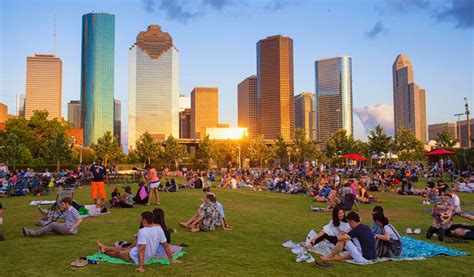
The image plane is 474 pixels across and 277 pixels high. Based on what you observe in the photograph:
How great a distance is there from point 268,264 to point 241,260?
539mm

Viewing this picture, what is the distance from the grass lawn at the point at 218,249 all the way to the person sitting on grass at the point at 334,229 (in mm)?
812

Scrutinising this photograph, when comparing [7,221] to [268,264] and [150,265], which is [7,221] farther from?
[268,264]

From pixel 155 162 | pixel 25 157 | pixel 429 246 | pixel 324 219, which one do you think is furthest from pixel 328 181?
pixel 155 162

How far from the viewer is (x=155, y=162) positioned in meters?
74.6

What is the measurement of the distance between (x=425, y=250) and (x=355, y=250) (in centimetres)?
186

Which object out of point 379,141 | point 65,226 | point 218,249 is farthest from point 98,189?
point 379,141

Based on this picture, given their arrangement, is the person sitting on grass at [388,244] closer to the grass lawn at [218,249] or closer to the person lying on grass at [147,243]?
the grass lawn at [218,249]

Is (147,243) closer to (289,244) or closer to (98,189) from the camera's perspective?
(289,244)

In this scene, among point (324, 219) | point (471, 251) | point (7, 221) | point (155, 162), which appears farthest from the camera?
point (155, 162)

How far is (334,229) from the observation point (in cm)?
847

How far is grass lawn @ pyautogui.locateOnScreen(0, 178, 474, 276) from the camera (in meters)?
6.88

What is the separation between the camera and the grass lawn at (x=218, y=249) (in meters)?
6.88

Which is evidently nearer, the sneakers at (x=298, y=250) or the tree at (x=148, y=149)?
the sneakers at (x=298, y=250)

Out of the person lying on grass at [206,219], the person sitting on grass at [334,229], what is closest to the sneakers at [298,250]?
the person sitting on grass at [334,229]
